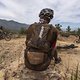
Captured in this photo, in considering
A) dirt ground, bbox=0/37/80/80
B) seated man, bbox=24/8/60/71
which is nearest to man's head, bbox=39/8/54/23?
seated man, bbox=24/8/60/71

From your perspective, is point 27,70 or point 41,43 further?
point 27,70

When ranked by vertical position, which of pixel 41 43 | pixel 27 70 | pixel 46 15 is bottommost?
pixel 27 70

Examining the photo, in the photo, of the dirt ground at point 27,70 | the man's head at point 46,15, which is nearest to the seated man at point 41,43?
the man's head at point 46,15

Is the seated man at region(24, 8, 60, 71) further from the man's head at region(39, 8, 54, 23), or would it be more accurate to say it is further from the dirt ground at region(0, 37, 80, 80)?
the dirt ground at region(0, 37, 80, 80)

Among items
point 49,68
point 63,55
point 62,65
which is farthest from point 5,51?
point 49,68

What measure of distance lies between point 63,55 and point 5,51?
3435 mm

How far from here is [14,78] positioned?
20.5 feet

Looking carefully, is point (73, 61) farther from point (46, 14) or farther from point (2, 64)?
point (46, 14)

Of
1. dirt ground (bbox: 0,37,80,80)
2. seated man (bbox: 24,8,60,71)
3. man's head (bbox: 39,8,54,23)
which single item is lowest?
dirt ground (bbox: 0,37,80,80)

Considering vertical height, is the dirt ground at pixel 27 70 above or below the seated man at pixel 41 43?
below

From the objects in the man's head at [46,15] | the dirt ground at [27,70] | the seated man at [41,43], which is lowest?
the dirt ground at [27,70]

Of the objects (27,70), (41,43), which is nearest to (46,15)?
(41,43)

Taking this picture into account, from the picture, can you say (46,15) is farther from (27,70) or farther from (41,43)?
(27,70)

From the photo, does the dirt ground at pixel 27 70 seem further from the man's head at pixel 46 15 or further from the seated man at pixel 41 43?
the man's head at pixel 46 15
